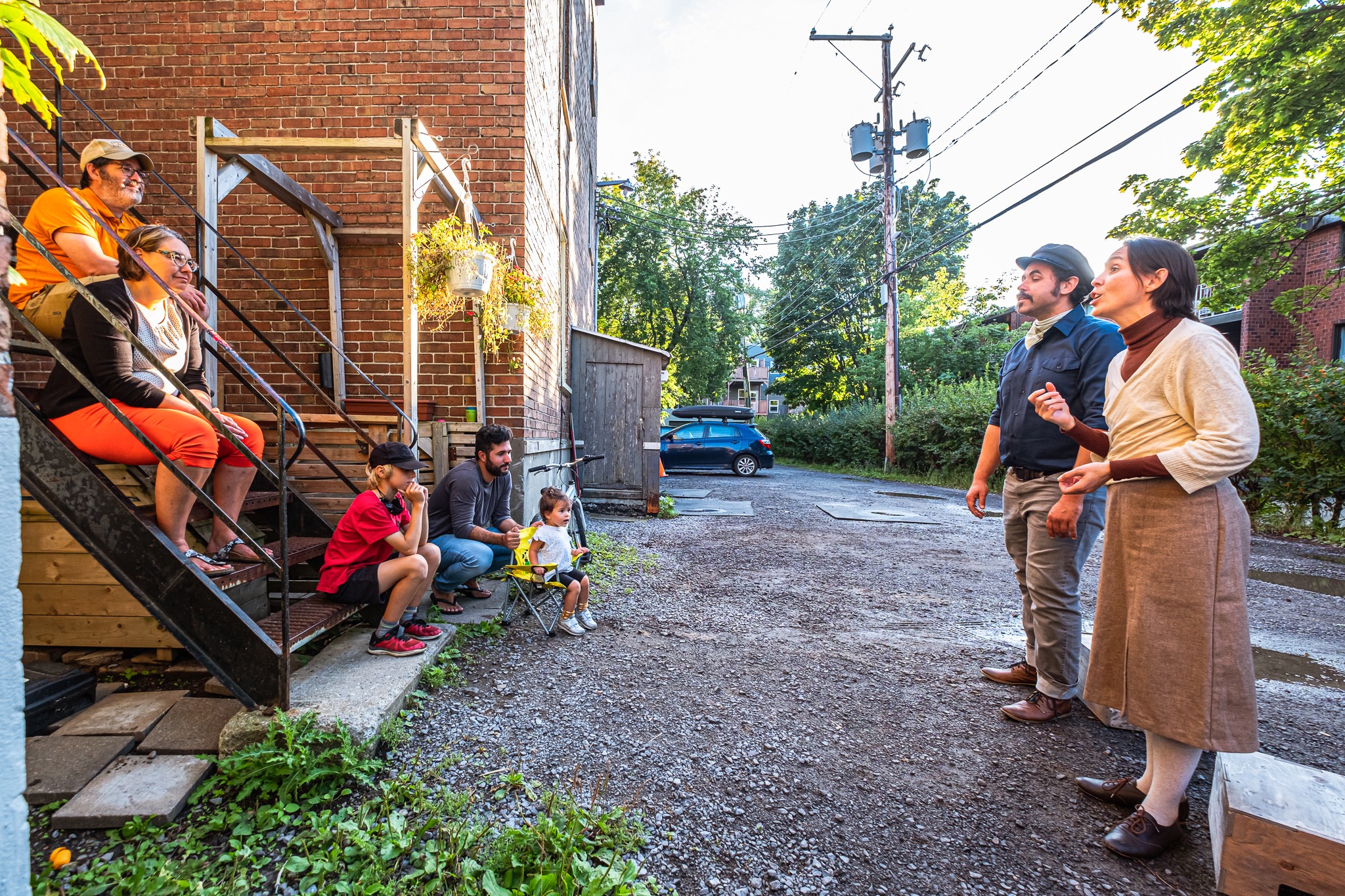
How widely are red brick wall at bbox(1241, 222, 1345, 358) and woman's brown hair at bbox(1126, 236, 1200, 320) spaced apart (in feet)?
52.4

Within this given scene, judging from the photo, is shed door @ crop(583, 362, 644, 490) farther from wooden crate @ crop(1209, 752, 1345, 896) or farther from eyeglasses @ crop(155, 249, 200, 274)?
wooden crate @ crop(1209, 752, 1345, 896)

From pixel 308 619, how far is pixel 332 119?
4373mm

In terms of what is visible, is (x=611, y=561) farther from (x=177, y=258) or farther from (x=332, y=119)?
(x=332, y=119)

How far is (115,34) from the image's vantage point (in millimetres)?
4938

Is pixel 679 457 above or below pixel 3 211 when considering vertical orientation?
below

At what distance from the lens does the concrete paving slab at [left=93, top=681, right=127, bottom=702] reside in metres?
2.69

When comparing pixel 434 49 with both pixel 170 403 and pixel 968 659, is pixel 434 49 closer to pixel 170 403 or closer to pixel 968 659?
pixel 170 403

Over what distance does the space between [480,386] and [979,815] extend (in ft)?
13.5

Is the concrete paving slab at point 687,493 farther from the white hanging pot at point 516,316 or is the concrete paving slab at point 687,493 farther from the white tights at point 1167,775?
the white tights at point 1167,775

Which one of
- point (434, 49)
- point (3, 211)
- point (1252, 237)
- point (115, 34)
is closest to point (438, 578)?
point (3, 211)

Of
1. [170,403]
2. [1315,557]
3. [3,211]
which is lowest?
[1315,557]

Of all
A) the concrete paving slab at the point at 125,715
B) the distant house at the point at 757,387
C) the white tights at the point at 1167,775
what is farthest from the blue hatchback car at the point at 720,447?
the distant house at the point at 757,387

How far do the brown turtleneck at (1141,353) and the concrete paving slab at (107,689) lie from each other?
4.13m

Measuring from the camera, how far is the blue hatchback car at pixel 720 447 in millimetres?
16094
